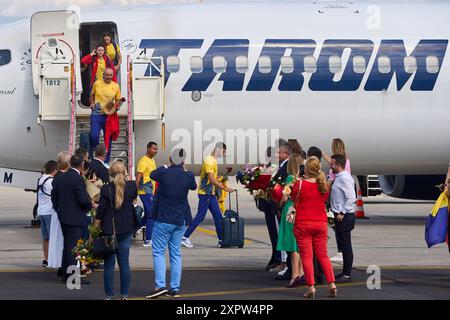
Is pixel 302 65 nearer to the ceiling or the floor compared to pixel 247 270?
nearer to the ceiling

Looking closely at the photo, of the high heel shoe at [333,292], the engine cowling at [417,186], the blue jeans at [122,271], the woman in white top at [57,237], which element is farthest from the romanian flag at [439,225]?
the engine cowling at [417,186]

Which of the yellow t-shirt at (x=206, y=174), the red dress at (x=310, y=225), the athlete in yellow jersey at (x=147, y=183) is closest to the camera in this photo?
the red dress at (x=310, y=225)

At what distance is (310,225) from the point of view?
14.0 meters

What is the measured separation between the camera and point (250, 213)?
31.5m

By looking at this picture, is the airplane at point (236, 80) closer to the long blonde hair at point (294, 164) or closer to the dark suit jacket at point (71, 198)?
the dark suit jacket at point (71, 198)

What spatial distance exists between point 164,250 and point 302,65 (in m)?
9.93

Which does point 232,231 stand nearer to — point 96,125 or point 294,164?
point 96,125

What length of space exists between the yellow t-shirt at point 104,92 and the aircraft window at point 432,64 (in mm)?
6739

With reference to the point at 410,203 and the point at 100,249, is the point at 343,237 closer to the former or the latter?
the point at 100,249

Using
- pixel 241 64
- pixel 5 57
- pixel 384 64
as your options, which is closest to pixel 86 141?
pixel 5 57

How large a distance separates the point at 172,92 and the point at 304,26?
314cm

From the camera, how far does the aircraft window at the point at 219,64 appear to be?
22.9 metres

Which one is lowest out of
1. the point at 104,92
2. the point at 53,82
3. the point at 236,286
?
the point at 236,286
